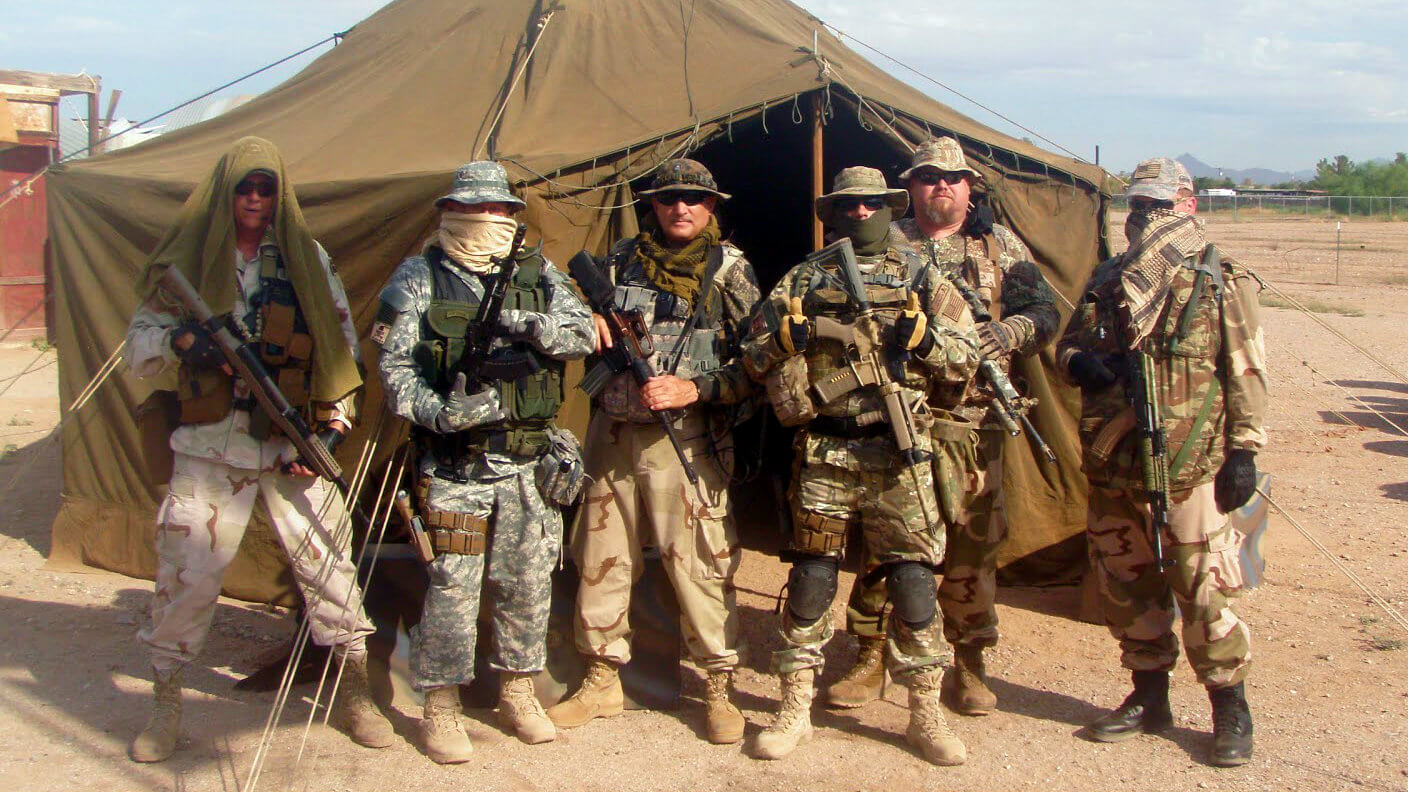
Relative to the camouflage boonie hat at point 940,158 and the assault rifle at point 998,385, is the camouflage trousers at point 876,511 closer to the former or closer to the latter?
the assault rifle at point 998,385

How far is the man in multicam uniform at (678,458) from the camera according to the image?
13.4ft

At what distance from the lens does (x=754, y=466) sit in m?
4.36

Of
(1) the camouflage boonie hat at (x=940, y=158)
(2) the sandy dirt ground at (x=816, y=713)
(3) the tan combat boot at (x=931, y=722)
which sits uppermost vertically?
(1) the camouflage boonie hat at (x=940, y=158)

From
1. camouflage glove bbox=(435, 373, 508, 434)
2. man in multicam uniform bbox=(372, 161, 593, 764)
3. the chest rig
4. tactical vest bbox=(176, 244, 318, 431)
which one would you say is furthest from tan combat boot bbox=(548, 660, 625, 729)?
tactical vest bbox=(176, 244, 318, 431)

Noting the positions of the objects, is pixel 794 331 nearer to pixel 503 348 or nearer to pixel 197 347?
pixel 503 348

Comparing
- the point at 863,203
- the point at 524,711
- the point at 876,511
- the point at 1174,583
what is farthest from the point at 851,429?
the point at 524,711

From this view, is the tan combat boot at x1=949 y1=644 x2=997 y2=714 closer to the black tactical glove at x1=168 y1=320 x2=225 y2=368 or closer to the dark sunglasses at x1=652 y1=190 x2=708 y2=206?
the dark sunglasses at x1=652 y1=190 x2=708 y2=206

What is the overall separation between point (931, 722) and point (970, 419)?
105 cm

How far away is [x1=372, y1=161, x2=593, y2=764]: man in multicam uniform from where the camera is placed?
→ 3.79 meters

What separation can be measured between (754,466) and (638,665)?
0.86 m

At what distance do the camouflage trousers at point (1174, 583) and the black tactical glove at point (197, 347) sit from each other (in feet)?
9.87

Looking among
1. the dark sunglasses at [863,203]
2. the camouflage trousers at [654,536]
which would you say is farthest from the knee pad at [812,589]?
the dark sunglasses at [863,203]

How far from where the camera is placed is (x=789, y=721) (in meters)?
3.92

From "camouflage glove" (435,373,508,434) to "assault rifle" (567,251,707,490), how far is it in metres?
0.41
